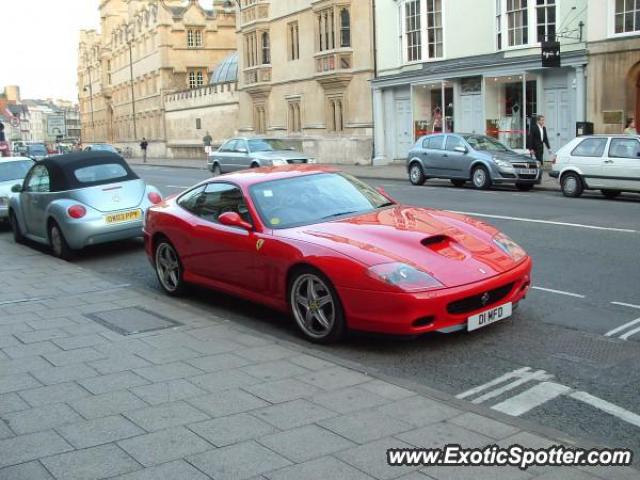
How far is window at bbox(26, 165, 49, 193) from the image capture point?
40.4 ft

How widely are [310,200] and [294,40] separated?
35.0m

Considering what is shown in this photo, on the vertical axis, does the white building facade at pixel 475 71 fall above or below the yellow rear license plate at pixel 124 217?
above

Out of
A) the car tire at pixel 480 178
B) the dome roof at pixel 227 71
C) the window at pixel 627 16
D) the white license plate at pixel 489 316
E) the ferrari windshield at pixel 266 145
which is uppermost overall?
the dome roof at pixel 227 71

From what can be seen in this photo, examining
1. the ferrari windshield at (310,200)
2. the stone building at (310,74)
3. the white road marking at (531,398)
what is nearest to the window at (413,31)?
the stone building at (310,74)

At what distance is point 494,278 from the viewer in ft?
20.0

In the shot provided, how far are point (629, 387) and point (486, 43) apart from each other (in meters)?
24.9

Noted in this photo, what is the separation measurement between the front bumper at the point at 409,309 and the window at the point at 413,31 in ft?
88.6

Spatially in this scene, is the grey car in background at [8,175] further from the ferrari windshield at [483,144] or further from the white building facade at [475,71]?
the white building facade at [475,71]

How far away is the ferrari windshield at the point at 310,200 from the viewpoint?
711 cm

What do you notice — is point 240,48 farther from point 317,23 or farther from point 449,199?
point 449,199

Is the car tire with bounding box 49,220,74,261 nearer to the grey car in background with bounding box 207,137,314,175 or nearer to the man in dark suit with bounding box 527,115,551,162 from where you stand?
the grey car in background with bounding box 207,137,314,175

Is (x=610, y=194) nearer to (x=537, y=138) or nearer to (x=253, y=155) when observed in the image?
(x=537, y=138)

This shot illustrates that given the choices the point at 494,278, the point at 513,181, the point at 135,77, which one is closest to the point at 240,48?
the point at 513,181
